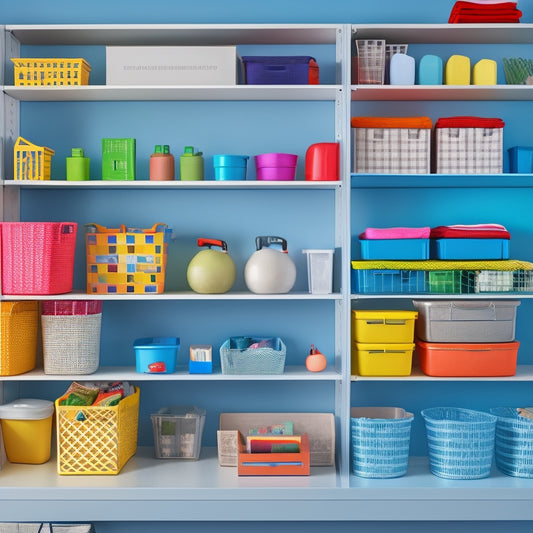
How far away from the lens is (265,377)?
281 centimetres

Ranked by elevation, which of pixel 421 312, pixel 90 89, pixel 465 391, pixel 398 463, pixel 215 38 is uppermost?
pixel 215 38

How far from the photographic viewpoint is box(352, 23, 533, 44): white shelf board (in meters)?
2.82

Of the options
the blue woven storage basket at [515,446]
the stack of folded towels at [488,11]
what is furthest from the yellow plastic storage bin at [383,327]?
the stack of folded towels at [488,11]

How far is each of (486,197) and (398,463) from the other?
1334mm

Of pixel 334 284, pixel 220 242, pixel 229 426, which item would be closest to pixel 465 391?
pixel 334 284

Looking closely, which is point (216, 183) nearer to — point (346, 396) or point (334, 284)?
point (334, 284)

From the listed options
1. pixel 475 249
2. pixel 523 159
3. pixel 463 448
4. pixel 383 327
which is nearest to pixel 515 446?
pixel 463 448

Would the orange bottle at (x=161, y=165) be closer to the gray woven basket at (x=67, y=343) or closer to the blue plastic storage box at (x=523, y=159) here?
the gray woven basket at (x=67, y=343)

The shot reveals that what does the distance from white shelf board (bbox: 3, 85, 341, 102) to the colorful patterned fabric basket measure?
609mm

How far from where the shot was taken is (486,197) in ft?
10.3

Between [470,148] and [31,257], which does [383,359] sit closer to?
[470,148]

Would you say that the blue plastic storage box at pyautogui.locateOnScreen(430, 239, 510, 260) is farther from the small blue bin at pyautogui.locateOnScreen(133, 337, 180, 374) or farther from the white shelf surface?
the small blue bin at pyautogui.locateOnScreen(133, 337, 180, 374)

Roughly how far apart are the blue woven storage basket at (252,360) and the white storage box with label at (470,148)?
111 centimetres

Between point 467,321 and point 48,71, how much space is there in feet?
7.06
